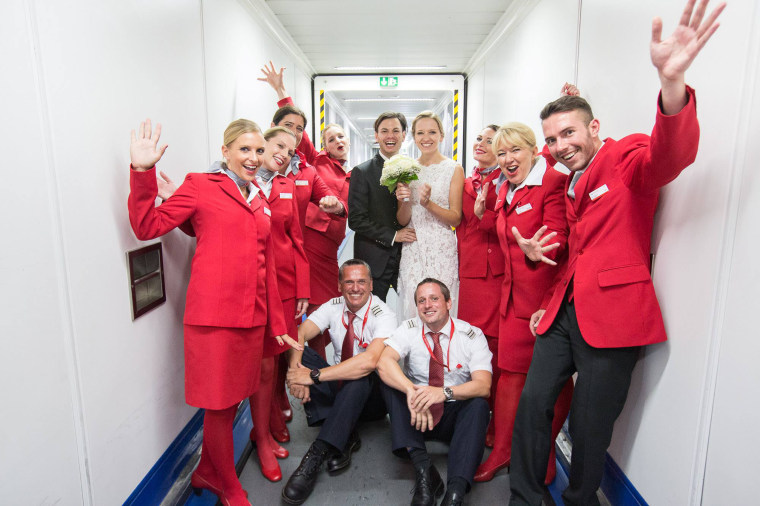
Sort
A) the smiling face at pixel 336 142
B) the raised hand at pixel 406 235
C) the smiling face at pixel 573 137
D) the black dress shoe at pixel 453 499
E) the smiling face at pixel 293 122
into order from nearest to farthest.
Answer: the smiling face at pixel 573 137, the black dress shoe at pixel 453 499, the raised hand at pixel 406 235, the smiling face at pixel 293 122, the smiling face at pixel 336 142

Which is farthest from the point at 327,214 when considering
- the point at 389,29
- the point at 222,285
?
the point at 389,29

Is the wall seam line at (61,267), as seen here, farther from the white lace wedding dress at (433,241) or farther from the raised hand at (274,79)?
the raised hand at (274,79)

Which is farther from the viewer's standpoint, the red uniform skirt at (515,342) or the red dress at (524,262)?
the red uniform skirt at (515,342)

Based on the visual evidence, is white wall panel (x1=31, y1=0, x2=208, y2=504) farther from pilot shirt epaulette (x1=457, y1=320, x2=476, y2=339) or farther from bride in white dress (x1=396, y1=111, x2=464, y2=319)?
pilot shirt epaulette (x1=457, y1=320, x2=476, y2=339)

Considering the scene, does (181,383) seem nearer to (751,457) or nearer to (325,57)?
(751,457)

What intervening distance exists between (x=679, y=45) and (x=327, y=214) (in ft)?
6.86

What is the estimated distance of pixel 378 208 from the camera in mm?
2781

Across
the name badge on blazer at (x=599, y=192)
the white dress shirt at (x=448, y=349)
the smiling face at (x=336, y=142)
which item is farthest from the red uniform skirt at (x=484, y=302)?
the smiling face at (x=336, y=142)

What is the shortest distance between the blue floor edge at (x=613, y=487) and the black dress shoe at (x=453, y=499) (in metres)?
0.48

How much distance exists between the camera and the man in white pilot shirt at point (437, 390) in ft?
6.63

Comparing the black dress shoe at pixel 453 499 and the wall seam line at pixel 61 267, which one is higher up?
the wall seam line at pixel 61 267

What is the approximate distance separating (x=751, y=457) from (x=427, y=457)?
4.19 feet

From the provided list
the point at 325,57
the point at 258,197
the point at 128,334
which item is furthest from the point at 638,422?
the point at 325,57

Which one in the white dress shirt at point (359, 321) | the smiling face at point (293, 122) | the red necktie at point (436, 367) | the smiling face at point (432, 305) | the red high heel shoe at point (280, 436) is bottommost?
the red high heel shoe at point (280, 436)
